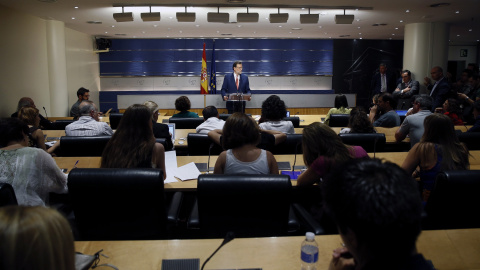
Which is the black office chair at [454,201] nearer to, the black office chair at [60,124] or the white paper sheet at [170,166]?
the white paper sheet at [170,166]

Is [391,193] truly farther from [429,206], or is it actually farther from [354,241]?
[429,206]

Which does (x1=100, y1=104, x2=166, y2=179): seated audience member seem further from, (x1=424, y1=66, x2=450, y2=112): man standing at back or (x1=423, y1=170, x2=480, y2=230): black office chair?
(x1=424, y1=66, x2=450, y2=112): man standing at back

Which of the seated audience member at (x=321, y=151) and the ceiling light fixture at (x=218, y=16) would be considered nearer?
the seated audience member at (x=321, y=151)

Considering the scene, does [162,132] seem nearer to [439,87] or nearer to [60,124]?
[60,124]

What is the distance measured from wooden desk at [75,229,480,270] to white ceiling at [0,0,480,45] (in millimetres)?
6030

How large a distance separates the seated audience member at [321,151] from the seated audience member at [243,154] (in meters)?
0.26

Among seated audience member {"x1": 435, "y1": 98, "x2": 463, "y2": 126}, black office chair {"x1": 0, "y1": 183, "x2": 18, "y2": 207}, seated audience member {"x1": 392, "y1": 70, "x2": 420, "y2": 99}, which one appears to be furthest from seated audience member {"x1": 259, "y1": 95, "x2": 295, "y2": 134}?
seated audience member {"x1": 392, "y1": 70, "x2": 420, "y2": 99}

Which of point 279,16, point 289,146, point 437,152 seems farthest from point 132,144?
point 279,16

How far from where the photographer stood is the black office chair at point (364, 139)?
3.94 metres

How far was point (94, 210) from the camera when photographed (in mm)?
2283

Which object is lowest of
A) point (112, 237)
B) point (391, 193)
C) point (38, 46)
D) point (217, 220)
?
point (112, 237)

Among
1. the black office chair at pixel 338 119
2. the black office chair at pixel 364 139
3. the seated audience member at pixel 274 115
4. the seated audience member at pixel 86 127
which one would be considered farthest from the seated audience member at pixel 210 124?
the black office chair at pixel 338 119

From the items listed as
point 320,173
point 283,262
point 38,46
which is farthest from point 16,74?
point 283,262

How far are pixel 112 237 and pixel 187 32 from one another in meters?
10.1
